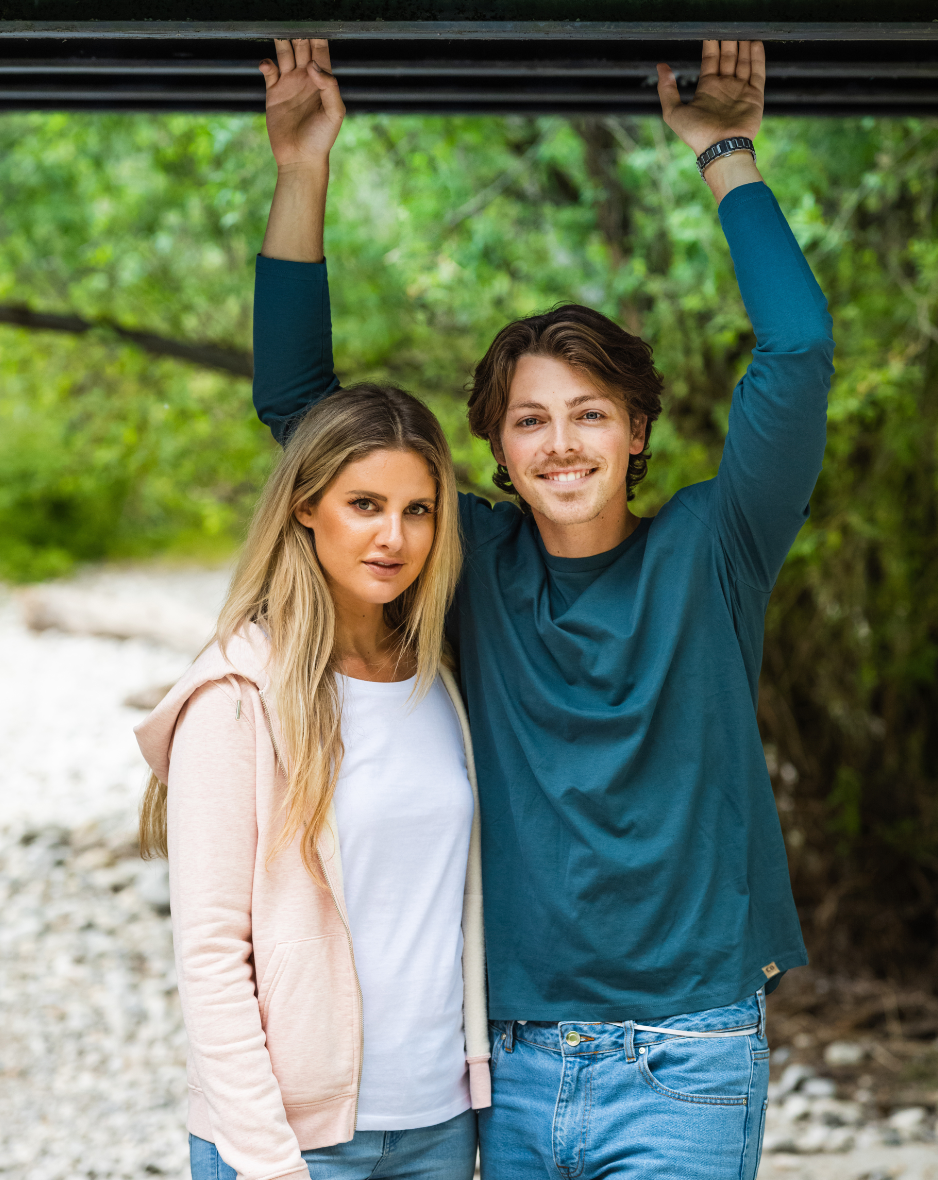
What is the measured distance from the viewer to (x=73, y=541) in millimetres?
20047

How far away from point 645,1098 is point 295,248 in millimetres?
1690

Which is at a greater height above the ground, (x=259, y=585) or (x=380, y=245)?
(x=380, y=245)

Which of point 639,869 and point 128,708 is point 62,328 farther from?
point 128,708

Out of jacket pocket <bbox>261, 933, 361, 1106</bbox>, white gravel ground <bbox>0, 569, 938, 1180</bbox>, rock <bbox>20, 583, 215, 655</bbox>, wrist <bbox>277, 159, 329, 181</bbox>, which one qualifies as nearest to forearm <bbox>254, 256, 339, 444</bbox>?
wrist <bbox>277, 159, 329, 181</bbox>

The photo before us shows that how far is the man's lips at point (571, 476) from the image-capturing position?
6.74 feet

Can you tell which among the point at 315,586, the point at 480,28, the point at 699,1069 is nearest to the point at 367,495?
the point at 315,586

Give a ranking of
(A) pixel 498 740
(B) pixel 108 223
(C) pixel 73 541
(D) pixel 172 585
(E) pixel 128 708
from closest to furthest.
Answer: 1. (A) pixel 498 740
2. (B) pixel 108 223
3. (E) pixel 128 708
4. (D) pixel 172 585
5. (C) pixel 73 541

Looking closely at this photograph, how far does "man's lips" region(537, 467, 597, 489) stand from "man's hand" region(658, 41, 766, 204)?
54 centimetres

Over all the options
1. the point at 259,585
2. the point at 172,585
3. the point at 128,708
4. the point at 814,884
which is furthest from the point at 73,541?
the point at 259,585

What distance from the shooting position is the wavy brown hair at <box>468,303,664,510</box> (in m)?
2.11

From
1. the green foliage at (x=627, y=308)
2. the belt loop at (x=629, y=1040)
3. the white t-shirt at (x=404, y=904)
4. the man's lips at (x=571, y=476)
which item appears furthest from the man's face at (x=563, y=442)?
the green foliage at (x=627, y=308)

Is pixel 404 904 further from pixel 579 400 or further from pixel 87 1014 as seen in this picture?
pixel 87 1014

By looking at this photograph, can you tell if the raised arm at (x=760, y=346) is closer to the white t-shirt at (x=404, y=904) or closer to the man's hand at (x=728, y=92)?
the man's hand at (x=728, y=92)

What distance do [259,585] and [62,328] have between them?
4.07 metres
